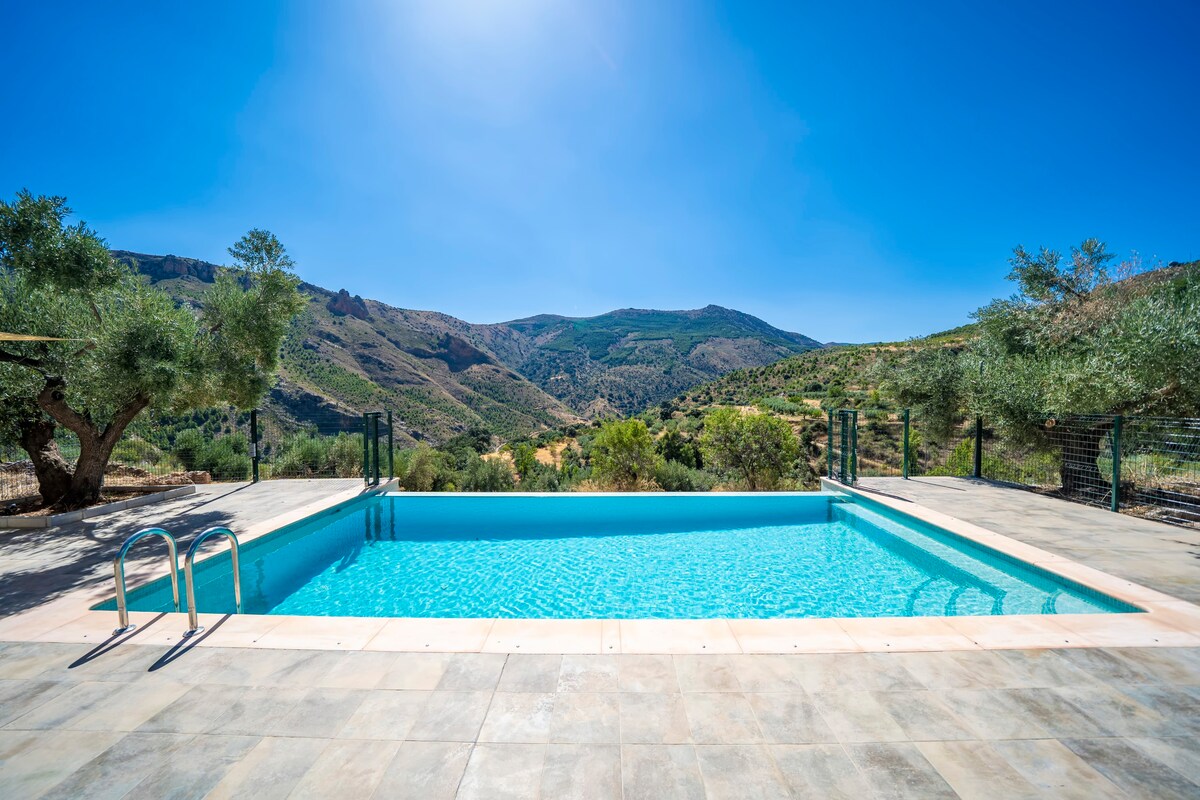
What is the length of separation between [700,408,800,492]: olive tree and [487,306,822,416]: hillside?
4572 centimetres

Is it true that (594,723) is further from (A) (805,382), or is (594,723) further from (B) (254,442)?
(A) (805,382)

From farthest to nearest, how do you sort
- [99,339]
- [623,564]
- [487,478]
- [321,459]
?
[321,459] < [487,478] < [99,339] < [623,564]

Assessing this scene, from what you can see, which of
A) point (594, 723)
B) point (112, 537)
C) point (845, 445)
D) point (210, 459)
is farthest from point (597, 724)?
point (210, 459)

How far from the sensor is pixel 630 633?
11.0ft

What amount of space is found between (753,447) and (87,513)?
1162cm

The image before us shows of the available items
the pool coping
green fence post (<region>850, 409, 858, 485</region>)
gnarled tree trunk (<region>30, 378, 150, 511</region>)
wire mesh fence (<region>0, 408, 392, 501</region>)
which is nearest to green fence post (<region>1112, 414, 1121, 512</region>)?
green fence post (<region>850, 409, 858, 485</region>)

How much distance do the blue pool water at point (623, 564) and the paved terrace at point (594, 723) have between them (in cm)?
196

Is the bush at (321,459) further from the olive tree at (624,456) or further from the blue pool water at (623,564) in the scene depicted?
the olive tree at (624,456)

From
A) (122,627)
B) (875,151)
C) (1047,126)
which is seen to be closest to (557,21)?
(875,151)

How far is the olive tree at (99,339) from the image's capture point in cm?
640

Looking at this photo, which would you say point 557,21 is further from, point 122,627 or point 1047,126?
point 1047,126

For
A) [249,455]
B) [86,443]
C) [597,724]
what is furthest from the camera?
[249,455]

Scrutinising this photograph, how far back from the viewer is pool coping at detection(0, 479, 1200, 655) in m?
3.15

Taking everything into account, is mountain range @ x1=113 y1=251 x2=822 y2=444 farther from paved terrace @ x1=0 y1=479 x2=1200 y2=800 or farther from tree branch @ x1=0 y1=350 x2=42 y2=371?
paved terrace @ x1=0 y1=479 x2=1200 y2=800
